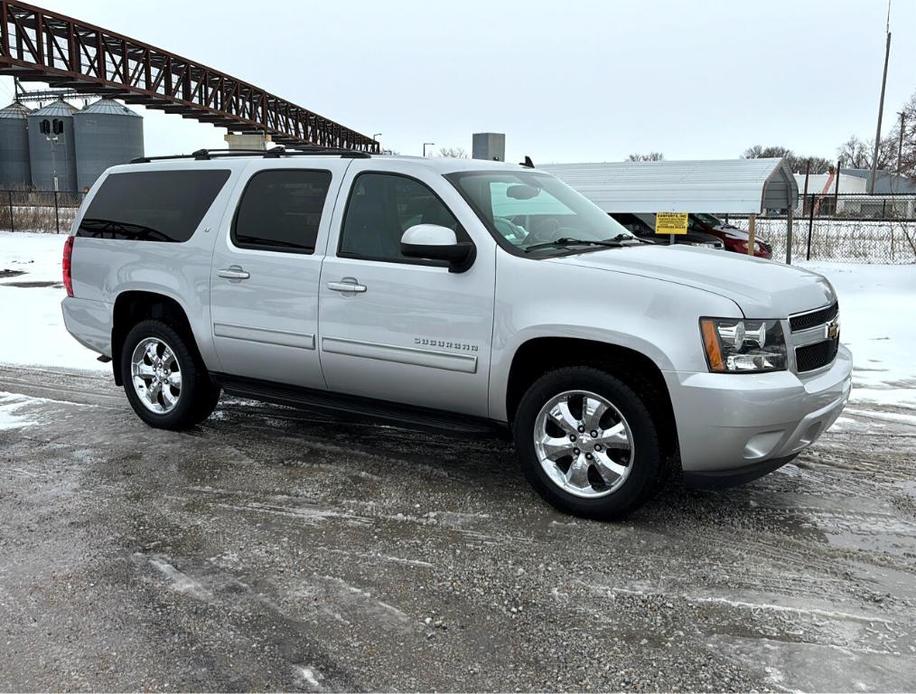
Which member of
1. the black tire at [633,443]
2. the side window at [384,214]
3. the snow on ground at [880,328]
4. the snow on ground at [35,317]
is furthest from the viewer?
the snow on ground at [35,317]

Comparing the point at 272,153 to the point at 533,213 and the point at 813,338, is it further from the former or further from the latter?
the point at 813,338

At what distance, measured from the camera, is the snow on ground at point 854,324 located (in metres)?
7.95

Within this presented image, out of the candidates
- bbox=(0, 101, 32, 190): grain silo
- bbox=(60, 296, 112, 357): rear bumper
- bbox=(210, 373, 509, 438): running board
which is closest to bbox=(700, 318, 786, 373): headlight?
bbox=(210, 373, 509, 438): running board

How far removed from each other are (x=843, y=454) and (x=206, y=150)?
4.95m

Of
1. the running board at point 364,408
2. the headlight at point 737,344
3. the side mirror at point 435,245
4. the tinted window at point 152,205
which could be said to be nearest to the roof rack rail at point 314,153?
the tinted window at point 152,205

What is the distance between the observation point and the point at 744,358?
397 cm

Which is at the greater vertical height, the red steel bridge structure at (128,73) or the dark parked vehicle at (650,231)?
the red steel bridge structure at (128,73)

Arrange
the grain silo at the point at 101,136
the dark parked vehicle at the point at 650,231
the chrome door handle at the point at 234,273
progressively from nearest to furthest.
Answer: the chrome door handle at the point at 234,273 → the dark parked vehicle at the point at 650,231 → the grain silo at the point at 101,136

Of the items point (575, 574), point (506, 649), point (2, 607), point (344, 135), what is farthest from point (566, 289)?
point (344, 135)

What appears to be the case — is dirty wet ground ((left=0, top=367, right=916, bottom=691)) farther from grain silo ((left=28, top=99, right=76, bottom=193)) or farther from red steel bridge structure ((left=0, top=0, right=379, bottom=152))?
grain silo ((left=28, top=99, right=76, bottom=193))

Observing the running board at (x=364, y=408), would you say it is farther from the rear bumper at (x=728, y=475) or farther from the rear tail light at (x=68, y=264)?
the rear tail light at (x=68, y=264)

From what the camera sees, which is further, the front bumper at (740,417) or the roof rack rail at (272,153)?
the roof rack rail at (272,153)

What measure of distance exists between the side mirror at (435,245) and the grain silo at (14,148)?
72088 mm

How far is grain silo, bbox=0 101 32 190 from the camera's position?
2635 inches
